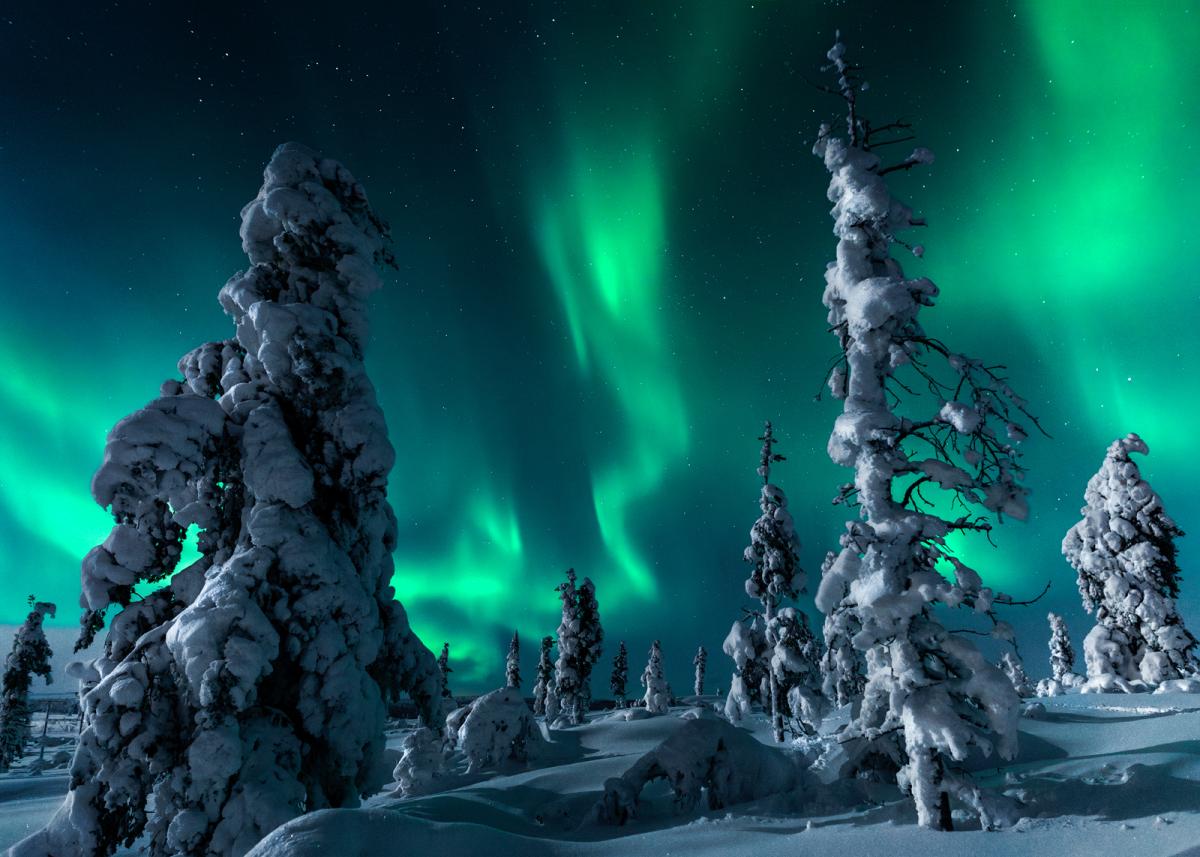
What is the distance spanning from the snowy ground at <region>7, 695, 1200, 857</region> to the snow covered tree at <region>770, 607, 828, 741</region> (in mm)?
14667

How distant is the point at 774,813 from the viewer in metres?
8.45

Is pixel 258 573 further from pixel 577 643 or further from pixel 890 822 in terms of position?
pixel 577 643

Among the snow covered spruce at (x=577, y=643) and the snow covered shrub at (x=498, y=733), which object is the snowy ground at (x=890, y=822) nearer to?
the snow covered shrub at (x=498, y=733)

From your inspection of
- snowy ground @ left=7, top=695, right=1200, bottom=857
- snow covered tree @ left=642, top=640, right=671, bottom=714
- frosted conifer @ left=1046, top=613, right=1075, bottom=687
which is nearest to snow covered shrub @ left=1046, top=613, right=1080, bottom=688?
frosted conifer @ left=1046, top=613, right=1075, bottom=687

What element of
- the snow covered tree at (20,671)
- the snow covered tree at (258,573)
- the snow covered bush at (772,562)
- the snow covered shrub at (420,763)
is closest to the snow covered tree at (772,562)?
the snow covered bush at (772,562)

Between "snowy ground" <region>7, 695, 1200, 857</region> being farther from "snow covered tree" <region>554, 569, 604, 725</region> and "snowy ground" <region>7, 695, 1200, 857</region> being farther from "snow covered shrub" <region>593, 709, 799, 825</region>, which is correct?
"snow covered tree" <region>554, 569, 604, 725</region>

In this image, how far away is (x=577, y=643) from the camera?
50.2 meters

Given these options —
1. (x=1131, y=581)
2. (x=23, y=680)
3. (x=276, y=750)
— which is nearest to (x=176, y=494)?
(x=276, y=750)

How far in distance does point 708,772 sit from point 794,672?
18.7m

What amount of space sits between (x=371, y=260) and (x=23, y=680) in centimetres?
5109

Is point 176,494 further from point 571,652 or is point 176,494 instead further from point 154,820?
point 571,652

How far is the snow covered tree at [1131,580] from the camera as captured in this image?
77.3 feet

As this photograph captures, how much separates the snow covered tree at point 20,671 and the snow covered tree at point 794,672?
48.7m

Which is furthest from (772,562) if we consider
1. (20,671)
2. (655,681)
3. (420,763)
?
(20,671)
